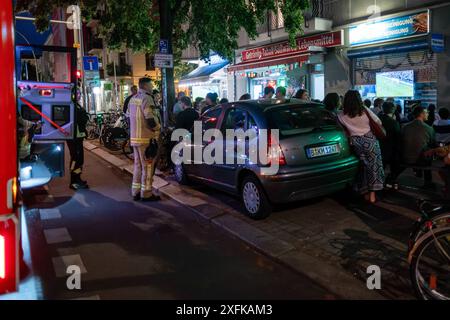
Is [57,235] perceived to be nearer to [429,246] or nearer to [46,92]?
[46,92]

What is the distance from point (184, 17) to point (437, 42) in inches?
268

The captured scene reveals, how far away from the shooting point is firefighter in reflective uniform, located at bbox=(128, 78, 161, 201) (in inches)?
309

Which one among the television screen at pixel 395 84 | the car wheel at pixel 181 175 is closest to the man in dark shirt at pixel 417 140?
the car wheel at pixel 181 175

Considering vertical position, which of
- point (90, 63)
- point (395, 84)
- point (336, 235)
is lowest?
point (336, 235)

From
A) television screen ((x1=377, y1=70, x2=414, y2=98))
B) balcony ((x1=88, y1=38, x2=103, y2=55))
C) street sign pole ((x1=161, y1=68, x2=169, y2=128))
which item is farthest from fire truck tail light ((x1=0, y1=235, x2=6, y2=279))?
balcony ((x1=88, y1=38, x2=103, y2=55))

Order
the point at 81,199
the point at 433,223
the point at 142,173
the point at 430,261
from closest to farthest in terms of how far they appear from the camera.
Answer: the point at 433,223
the point at 430,261
the point at 142,173
the point at 81,199

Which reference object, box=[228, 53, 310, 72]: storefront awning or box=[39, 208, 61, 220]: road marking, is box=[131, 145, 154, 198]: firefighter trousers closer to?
box=[39, 208, 61, 220]: road marking

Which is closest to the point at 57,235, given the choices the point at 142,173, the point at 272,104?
the point at 142,173

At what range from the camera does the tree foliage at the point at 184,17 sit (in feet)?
37.3

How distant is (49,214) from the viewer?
743cm

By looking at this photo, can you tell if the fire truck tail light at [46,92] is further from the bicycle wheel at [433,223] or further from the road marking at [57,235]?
the bicycle wheel at [433,223]

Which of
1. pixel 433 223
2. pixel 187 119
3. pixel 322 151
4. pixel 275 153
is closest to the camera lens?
pixel 433 223

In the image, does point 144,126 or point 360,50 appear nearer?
point 144,126
